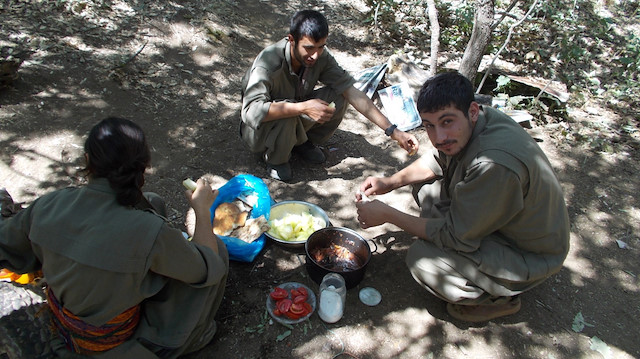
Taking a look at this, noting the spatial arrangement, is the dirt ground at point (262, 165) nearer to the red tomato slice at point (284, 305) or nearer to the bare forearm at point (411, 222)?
the red tomato slice at point (284, 305)

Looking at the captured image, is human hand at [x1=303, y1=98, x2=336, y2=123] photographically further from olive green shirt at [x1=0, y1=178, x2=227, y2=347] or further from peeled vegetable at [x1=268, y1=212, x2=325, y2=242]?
olive green shirt at [x1=0, y1=178, x2=227, y2=347]

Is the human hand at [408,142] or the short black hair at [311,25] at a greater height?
the short black hair at [311,25]

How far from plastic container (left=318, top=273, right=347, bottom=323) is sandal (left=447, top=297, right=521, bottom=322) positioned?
776 mm

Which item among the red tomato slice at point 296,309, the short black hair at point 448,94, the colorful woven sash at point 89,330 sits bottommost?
the red tomato slice at point 296,309

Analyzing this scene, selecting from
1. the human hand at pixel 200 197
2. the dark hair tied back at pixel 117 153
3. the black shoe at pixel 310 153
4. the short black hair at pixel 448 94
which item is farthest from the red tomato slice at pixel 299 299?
the black shoe at pixel 310 153

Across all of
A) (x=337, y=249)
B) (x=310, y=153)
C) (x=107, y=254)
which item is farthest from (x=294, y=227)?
(x=107, y=254)

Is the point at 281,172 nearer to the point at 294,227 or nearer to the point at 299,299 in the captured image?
the point at 294,227

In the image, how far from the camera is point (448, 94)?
243cm

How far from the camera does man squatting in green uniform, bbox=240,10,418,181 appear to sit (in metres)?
3.63

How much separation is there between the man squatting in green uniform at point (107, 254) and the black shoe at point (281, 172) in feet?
6.35

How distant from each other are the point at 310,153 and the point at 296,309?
199 cm

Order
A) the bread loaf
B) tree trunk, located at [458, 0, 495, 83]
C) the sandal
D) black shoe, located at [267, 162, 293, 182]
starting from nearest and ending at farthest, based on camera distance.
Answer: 1. the sandal
2. the bread loaf
3. black shoe, located at [267, 162, 293, 182]
4. tree trunk, located at [458, 0, 495, 83]

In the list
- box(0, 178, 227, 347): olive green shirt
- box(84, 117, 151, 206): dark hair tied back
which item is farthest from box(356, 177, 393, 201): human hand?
box(84, 117, 151, 206): dark hair tied back

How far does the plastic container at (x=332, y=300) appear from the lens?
9.06 feet
